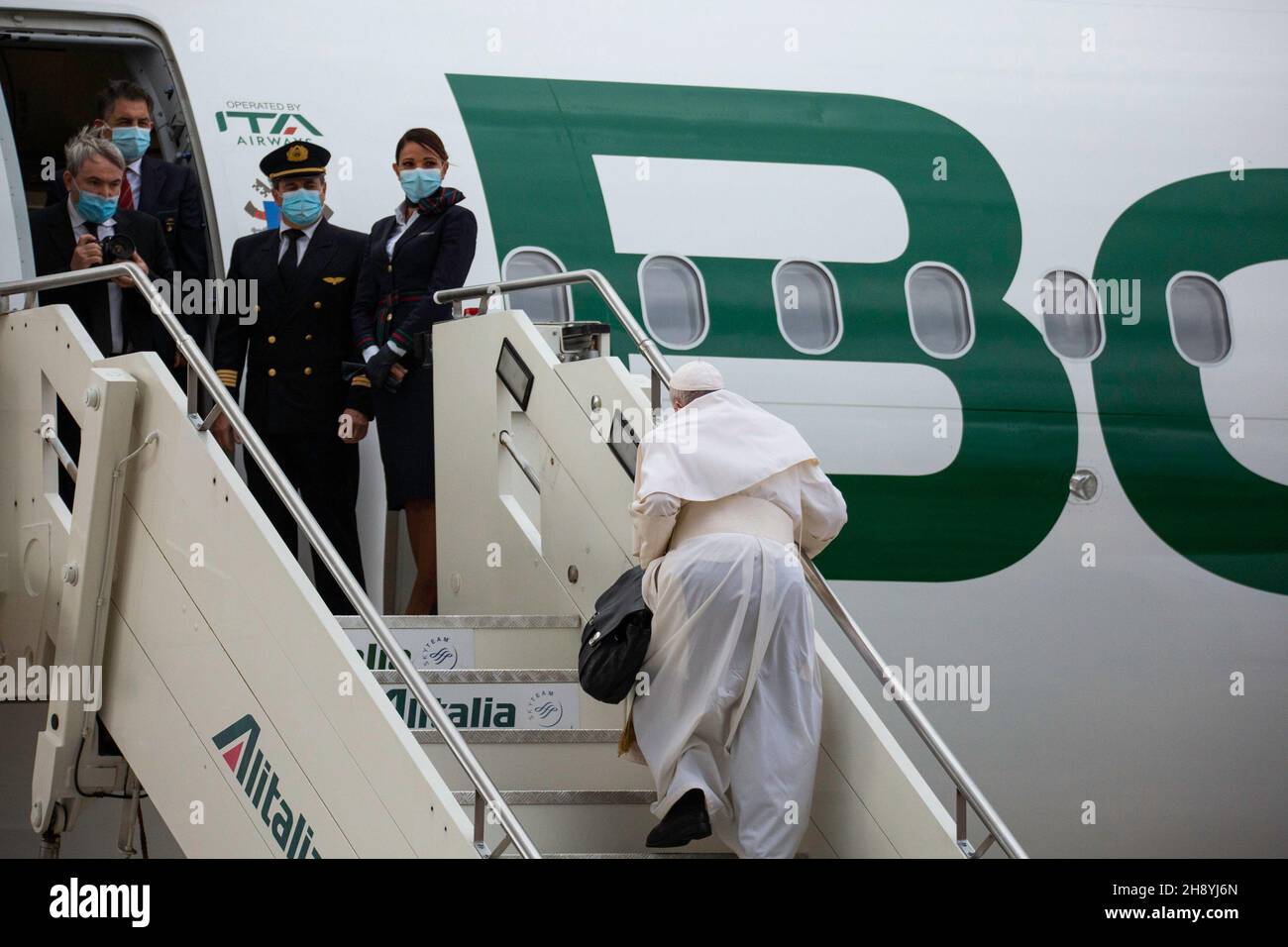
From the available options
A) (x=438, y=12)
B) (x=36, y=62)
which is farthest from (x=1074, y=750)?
(x=36, y=62)

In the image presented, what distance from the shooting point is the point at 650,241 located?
645cm

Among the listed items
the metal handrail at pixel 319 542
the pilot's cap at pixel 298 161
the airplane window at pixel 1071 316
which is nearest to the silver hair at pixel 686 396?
the metal handrail at pixel 319 542

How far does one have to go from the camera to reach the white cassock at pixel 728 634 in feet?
13.4

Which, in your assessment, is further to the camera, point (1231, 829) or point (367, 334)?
point (1231, 829)

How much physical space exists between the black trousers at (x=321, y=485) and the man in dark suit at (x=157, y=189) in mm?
526

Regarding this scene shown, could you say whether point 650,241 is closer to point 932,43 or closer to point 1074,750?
point 932,43

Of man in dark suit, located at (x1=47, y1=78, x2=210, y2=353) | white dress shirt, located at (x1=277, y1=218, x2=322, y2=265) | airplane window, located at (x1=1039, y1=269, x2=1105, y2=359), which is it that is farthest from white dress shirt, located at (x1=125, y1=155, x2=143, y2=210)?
airplane window, located at (x1=1039, y1=269, x2=1105, y2=359)

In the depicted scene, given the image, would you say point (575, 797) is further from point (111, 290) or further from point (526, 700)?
point (111, 290)

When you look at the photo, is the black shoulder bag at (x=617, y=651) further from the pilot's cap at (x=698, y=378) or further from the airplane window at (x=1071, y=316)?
the airplane window at (x=1071, y=316)

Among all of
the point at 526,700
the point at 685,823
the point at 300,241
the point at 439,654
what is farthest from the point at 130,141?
the point at 685,823

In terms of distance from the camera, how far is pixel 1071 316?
269 inches

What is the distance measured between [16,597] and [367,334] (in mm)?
1627

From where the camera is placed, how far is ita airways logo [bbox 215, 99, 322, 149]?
6.16 m
